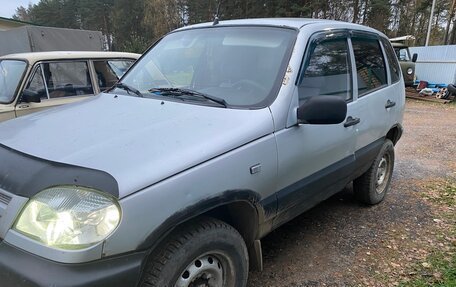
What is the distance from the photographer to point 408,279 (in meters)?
3.05

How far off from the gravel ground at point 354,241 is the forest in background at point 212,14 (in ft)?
66.4

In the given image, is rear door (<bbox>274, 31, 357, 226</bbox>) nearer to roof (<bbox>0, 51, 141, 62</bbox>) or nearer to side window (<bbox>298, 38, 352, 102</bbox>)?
side window (<bbox>298, 38, 352, 102</bbox>)

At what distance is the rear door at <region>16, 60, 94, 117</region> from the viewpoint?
214 inches

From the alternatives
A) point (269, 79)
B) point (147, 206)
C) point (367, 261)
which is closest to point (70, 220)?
point (147, 206)

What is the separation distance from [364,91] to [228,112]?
1789mm

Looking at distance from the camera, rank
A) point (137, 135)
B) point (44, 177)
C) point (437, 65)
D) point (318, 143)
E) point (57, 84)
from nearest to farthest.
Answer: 1. point (44, 177)
2. point (137, 135)
3. point (318, 143)
4. point (57, 84)
5. point (437, 65)

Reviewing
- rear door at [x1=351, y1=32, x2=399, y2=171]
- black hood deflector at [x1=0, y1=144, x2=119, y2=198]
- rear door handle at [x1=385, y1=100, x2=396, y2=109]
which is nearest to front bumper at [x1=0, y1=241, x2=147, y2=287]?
black hood deflector at [x1=0, y1=144, x2=119, y2=198]

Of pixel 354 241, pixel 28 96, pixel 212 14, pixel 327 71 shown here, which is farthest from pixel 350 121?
pixel 212 14

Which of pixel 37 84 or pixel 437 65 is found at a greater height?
pixel 37 84

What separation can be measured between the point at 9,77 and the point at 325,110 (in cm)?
509

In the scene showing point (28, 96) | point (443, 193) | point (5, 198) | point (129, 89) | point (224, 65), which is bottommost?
point (443, 193)

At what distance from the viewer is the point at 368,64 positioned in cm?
386

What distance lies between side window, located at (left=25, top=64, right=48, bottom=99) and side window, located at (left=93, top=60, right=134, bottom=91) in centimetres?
90

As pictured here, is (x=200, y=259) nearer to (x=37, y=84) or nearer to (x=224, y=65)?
(x=224, y=65)
